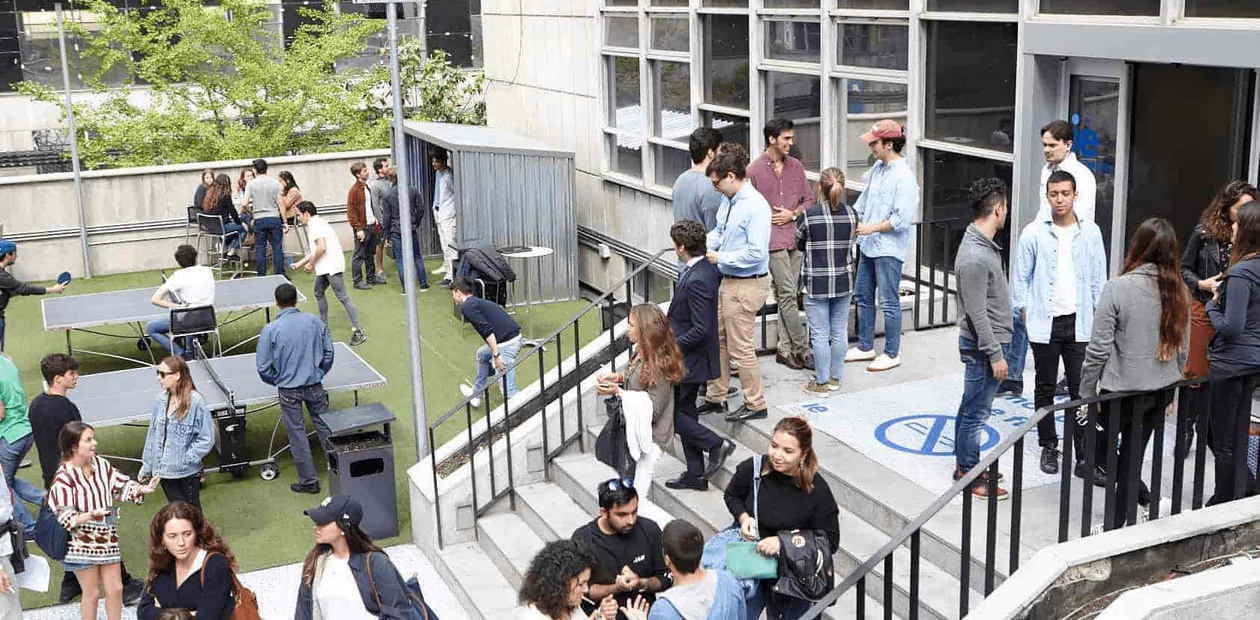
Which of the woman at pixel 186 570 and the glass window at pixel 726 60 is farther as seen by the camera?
the glass window at pixel 726 60

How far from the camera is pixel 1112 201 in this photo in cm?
1017

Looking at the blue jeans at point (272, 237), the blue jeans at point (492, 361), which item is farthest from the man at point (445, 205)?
the blue jeans at point (492, 361)

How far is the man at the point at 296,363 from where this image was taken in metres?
10.8

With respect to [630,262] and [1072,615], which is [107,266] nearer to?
[630,262]

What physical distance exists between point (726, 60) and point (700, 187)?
19.3 feet

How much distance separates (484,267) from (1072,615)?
36.3 ft

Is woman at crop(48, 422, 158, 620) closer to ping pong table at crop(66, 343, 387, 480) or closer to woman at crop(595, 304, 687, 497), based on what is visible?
ping pong table at crop(66, 343, 387, 480)

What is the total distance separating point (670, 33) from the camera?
54.0 feet

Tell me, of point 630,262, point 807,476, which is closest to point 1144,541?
point 807,476

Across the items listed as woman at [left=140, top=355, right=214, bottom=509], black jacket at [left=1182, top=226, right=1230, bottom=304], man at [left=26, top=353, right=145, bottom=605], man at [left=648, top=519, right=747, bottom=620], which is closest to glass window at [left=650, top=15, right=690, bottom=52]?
woman at [left=140, top=355, right=214, bottom=509]

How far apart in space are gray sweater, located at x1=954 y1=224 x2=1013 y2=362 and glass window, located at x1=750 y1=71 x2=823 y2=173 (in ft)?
18.8

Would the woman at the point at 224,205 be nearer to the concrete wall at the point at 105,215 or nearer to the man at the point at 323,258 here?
the concrete wall at the point at 105,215

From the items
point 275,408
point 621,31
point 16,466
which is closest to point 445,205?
point 621,31

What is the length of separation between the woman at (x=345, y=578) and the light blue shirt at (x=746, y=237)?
3083mm
